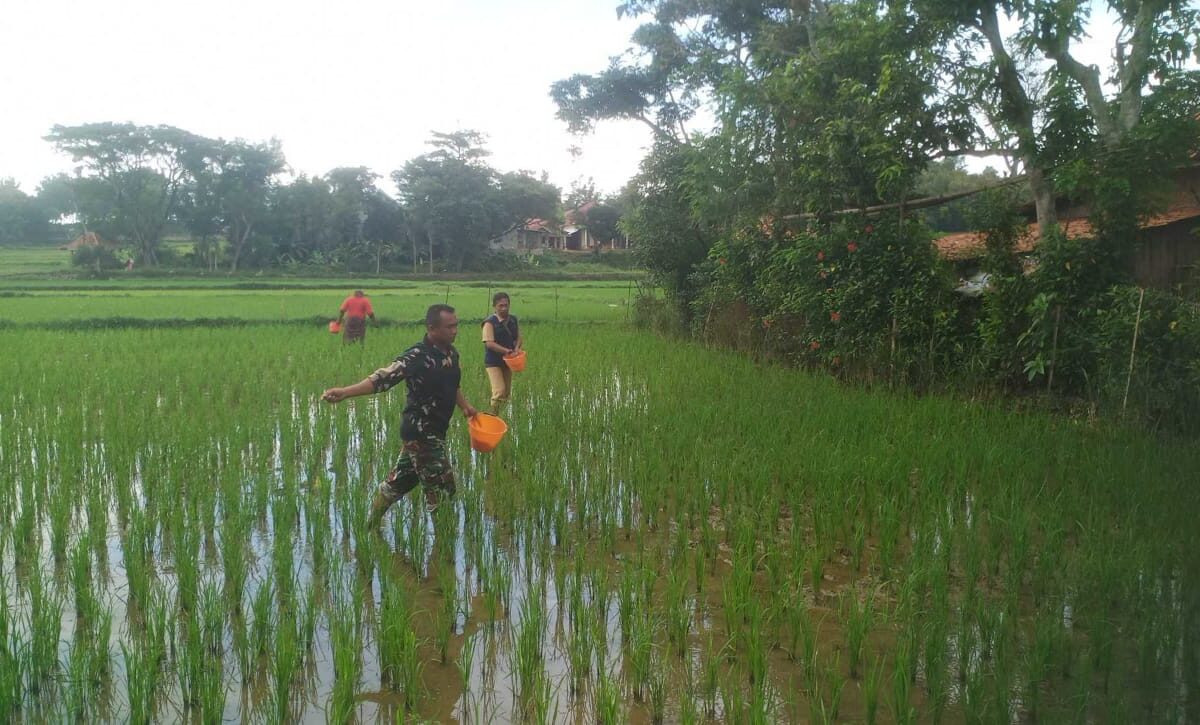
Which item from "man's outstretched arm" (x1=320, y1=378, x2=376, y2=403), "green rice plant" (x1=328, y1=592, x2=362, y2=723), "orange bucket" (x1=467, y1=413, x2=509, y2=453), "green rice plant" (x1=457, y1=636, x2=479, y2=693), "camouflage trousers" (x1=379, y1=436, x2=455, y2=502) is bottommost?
"green rice plant" (x1=457, y1=636, x2=479, y2=693)

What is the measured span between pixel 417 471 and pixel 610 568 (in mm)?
1141

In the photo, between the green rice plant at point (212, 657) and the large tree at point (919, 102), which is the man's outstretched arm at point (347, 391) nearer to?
the green rice plant at point (212, 657)

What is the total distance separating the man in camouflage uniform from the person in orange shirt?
299 inches

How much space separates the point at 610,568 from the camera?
4.05m

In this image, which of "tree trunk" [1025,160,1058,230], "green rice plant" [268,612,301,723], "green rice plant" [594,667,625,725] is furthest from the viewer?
"tree trunk" [1025,160,1058,230]

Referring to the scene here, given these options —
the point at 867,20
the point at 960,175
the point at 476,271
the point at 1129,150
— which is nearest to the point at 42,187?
the point at 476,271

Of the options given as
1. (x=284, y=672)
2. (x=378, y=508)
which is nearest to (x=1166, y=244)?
(x=378, y=508)

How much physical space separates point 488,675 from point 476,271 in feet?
115

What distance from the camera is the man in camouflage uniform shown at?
4445 mm

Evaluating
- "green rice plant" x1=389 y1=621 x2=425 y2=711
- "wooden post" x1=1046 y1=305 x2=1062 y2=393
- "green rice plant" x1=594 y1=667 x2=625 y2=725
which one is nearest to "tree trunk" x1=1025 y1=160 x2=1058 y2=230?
"wooden post" x1=1046 y1=305 x2=1062 y2=393

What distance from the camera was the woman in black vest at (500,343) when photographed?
7.25 meters

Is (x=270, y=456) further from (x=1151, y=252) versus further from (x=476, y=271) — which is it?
(x=476, y=271)

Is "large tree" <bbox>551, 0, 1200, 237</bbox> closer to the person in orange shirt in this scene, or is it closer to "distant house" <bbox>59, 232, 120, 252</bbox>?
the person in orange shirt

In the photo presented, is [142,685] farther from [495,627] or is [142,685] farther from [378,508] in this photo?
[378,508]
